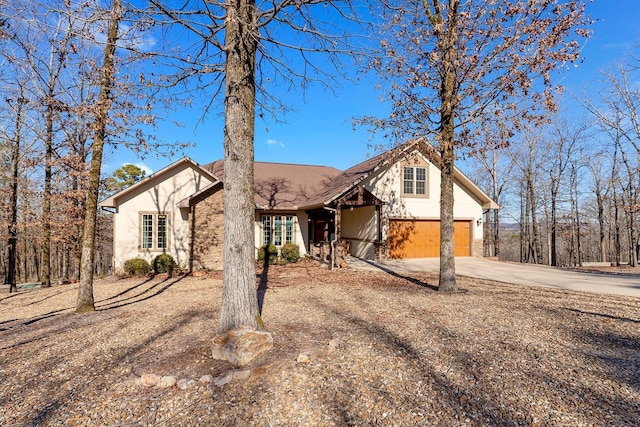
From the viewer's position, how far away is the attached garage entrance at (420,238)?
16.6 m

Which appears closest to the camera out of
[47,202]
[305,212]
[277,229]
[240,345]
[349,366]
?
[349,366]

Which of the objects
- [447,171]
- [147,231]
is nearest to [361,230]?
[447,171]

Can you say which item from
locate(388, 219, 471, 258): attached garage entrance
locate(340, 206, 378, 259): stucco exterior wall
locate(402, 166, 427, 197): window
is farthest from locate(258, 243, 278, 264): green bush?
locate(402, 166, 427, 197): window

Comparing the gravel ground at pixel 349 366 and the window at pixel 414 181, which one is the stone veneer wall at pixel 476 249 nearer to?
the window at pixel 414 181

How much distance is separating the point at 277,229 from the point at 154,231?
5524mm

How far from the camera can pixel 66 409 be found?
3068 millimetres

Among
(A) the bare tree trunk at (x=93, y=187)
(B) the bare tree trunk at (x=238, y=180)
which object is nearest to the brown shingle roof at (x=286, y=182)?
(A) the bare tree trunk at (x=93, y=187)

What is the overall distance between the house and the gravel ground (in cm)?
724

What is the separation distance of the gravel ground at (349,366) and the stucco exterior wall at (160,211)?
277 inches

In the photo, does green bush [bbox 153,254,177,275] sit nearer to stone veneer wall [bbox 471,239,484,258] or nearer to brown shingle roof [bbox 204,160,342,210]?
brown shingle roof [bbox 204,160,342,210]

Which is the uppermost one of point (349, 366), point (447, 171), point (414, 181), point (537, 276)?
point (414, 181)

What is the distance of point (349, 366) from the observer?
151 inches

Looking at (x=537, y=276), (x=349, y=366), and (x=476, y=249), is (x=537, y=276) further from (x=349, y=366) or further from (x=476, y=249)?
(x=349, y=366)

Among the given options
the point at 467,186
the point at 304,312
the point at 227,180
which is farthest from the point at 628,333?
the point at 467,186
